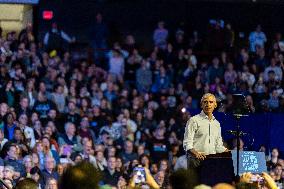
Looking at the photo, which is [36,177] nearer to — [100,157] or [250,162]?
[100,157]

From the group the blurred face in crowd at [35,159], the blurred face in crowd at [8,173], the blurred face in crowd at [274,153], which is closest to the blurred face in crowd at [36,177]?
the blurred face in crowd at [8,173]

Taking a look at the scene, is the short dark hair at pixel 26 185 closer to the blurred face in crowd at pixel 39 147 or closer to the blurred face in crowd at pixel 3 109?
the blurred face in crowd at pixel 39 147

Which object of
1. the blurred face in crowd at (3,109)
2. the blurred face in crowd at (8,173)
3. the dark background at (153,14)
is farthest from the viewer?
the dark background at (153,14)

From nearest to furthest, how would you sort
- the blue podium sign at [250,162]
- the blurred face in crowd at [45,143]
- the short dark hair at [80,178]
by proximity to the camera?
the short dark hair at [80,178] → the blue podium sign at [250,162] → the blurred face in crowd at [45,143]

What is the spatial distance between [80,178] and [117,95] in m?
15.1

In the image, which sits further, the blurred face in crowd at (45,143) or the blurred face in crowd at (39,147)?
the blurred face in crowd at (45,143)

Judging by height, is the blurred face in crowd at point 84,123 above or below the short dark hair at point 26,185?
above

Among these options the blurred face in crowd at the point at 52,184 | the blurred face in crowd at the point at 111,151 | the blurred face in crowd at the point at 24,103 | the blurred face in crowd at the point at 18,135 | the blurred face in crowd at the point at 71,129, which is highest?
the blurred face in crowd at the point at 24,103

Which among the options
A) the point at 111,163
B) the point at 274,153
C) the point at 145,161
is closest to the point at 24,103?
the point at 111,163

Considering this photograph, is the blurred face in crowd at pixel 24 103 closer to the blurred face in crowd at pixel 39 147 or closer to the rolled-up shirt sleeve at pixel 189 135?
the blurred face in crowd at pixel 39 147

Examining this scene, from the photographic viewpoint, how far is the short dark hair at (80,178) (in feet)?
19.5

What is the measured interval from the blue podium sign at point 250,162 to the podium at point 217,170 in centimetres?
9

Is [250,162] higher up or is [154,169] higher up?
[250,162]

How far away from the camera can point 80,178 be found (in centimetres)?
599
